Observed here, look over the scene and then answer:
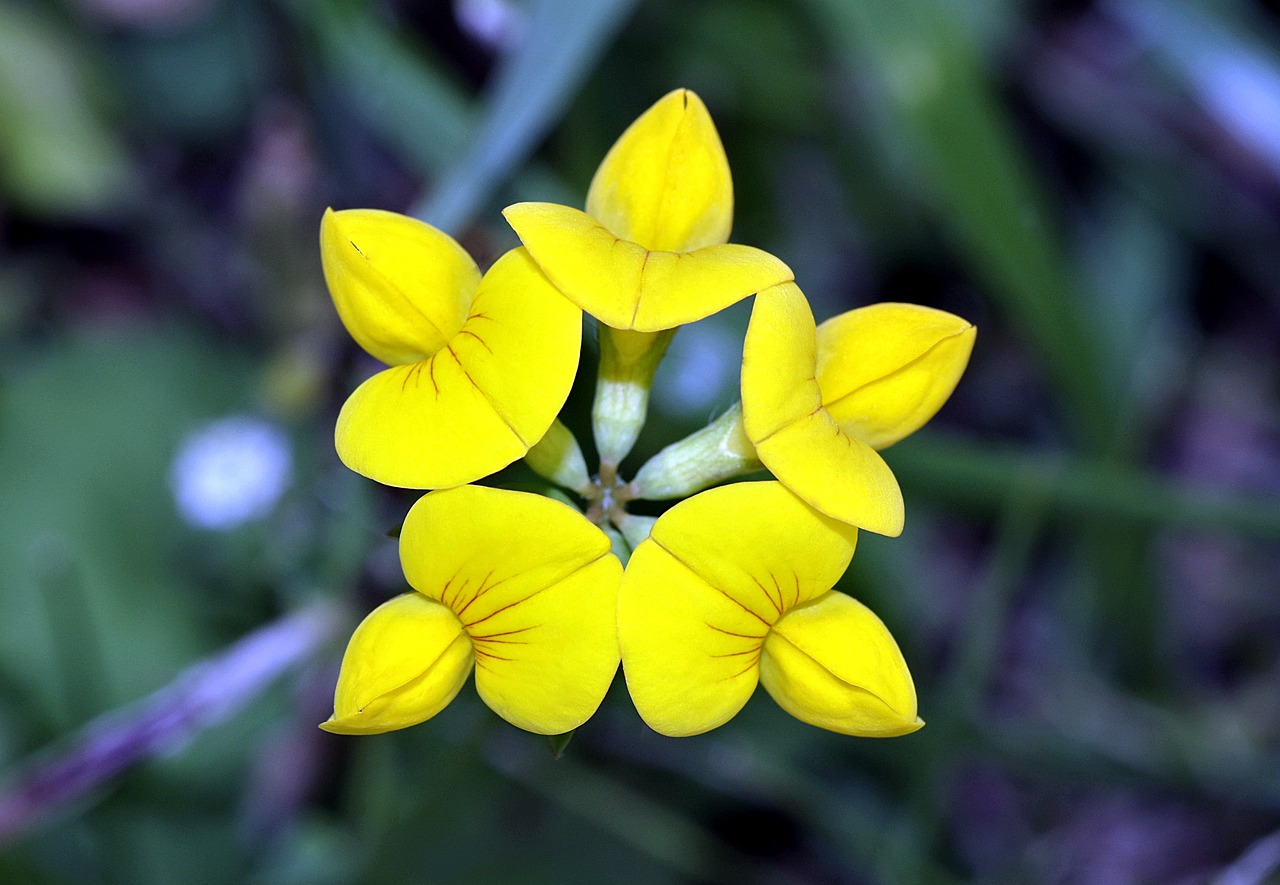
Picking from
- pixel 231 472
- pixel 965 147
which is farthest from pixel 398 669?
pixel 965 147

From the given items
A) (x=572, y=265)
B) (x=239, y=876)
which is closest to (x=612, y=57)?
(x=572, y=265)

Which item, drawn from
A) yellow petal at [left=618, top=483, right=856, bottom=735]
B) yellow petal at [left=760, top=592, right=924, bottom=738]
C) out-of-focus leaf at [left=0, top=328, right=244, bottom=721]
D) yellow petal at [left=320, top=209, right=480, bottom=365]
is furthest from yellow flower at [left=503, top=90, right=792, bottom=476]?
out-of-focus leaf at [left=0, top=328, right=244, bottom=721]

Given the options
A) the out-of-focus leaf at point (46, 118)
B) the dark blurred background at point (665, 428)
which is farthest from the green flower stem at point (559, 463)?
the out-of-focus leaf at point (46, 118)

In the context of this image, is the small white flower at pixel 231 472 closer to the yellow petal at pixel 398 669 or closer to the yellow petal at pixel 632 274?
the yellow petal at pixel 398 669

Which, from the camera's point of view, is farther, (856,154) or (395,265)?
(856,154)

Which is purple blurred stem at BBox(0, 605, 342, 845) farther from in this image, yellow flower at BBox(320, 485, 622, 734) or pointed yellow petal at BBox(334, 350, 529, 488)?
pointed yellow petal at BBox(334, 350, 529, 488)

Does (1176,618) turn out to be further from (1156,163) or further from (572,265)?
(572,265)
